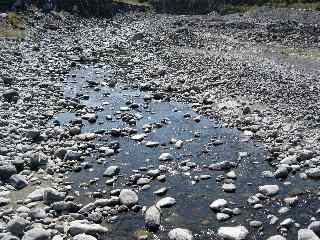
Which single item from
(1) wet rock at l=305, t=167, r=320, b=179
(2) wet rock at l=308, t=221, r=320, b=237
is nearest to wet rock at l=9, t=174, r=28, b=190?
(2) wet rock at l=308, t=221, r=320, b=237

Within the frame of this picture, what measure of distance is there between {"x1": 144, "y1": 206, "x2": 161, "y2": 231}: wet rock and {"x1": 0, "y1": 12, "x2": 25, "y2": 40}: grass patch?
123 feet

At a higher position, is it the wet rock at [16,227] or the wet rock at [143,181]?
the wet rock at [16,227]

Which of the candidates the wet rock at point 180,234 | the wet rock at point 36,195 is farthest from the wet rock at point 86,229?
the wet rock at point 36,195

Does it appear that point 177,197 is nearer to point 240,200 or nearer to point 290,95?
point 240,200

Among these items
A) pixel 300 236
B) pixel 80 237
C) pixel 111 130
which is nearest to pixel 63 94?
pixel 111 130

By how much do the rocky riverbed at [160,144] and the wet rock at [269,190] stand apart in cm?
5

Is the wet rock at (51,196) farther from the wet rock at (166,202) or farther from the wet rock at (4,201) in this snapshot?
the wet rock at (166,202)

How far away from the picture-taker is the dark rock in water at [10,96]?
29.9 meters

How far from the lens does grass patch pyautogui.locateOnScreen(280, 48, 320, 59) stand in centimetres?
4239

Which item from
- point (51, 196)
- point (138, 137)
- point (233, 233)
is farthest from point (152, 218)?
point (138, 137)

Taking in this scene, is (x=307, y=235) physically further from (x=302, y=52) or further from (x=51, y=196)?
(x=302, y=52)

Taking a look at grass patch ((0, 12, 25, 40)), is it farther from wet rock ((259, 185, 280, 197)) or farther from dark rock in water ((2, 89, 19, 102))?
wet rock ((259, 185, 280, 197))

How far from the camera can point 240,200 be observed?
59.9 ft

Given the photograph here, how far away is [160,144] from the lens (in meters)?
24.0
